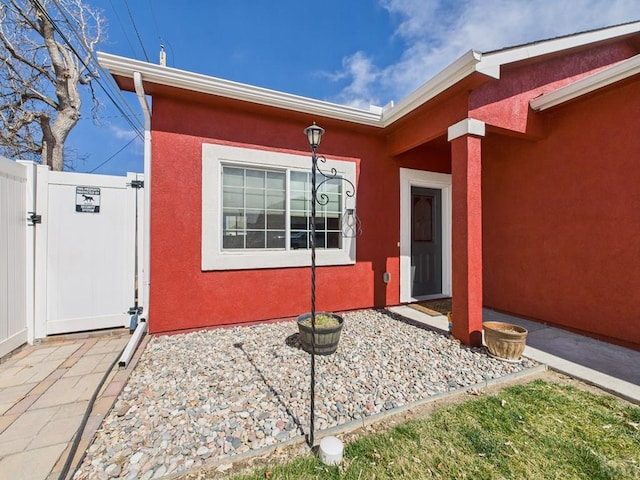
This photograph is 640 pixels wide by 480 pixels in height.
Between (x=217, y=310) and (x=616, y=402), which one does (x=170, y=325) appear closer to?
(x=217, y=310)

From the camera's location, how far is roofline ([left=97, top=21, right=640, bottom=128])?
10.6ft

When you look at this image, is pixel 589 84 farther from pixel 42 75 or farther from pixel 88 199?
pixel 42 75

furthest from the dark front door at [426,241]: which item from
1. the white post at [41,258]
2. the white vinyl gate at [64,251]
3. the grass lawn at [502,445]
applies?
the white post at [41,258]

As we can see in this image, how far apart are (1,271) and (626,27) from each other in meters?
9.02

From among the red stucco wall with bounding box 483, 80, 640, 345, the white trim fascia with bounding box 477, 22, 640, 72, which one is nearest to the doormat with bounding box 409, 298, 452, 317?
the red stucco wall with bounding box 483, 80, 640, 345

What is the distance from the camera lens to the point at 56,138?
7.81 m

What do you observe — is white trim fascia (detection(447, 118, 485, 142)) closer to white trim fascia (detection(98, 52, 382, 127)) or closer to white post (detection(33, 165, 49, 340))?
white trim fascia (detection(98, 52, 382, 127))

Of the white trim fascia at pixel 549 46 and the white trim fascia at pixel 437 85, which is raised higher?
the white trim fascia at pixel 549 46

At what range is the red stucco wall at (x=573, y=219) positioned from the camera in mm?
3479

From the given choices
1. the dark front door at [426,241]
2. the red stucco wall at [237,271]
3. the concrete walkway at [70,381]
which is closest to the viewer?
the concrete walkway at [70,381]

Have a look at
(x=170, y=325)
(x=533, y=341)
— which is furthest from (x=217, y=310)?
(x=533, y=341)

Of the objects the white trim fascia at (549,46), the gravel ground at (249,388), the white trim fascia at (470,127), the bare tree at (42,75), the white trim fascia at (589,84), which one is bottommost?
the gravel ground at (249,388)

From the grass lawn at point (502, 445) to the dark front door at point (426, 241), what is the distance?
10.8 ft

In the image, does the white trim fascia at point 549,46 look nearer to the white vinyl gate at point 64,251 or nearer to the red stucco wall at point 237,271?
the red stucco wall at point 237,271
